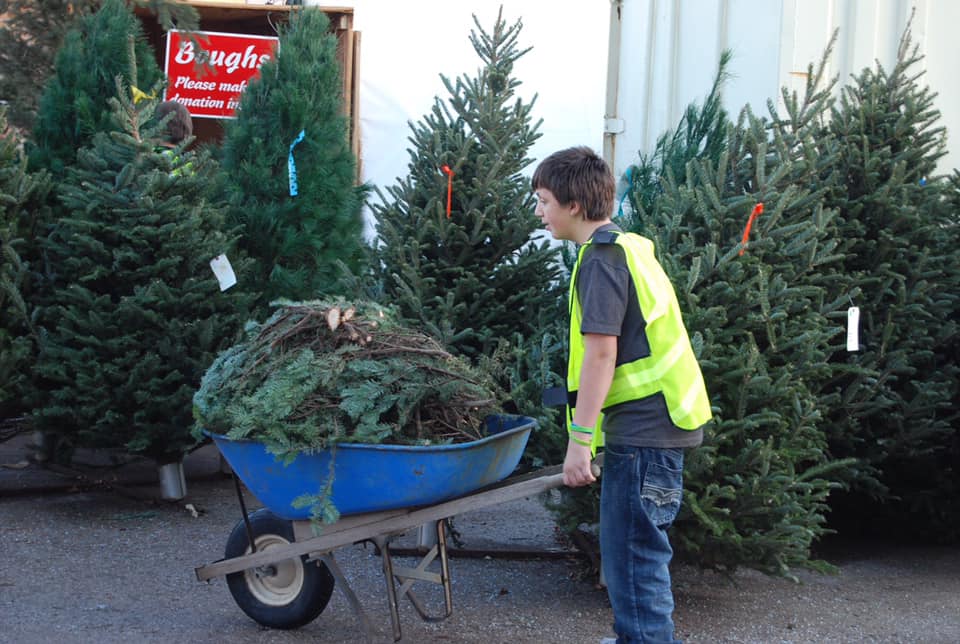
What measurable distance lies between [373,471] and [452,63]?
5.74m

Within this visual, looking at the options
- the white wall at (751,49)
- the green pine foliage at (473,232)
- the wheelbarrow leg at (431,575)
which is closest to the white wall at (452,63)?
the white wall at (751,49)

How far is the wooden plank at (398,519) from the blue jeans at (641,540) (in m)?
0.22

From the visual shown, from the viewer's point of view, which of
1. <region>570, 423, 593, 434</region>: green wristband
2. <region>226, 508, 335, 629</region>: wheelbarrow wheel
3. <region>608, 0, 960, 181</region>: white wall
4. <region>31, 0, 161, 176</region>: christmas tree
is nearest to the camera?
<region>570, 423, 593, 434</region>: green wristband

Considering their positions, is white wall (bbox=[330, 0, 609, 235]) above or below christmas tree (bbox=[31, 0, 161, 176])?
above

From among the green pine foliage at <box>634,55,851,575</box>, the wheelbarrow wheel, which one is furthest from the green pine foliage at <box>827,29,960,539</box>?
the wheelbarrow wheel

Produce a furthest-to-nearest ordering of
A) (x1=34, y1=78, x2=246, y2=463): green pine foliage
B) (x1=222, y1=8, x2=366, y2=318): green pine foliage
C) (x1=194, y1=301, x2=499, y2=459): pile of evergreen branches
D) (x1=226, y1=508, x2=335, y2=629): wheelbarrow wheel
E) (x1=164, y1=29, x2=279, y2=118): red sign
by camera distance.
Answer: (x1=164, y1=29, x2=279, y2=118): red sign → (x1=222, y1=8, x2=366, y2=318): green pine foliage → (x1=34, y1=78, x2=246, y2=463): green pine foliage → (x1=226, y1=508, x2=335, y2=629): wheelbarrow wheel → (x1=194, y1=301, x2=499, y2=459): pile of evergreen branches

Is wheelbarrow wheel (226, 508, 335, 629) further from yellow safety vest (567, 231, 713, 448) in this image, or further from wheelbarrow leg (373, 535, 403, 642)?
yellow safety vest (567, 231, 713, 448)

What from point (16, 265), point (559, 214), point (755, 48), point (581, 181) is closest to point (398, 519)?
point (559, 214)

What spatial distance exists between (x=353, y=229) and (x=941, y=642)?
418 cm

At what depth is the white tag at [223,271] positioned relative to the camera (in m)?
5.55

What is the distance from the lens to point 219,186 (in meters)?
6.03

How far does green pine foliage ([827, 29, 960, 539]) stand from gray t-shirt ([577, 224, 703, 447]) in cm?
194

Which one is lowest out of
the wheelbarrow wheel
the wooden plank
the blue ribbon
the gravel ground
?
the gravel ground

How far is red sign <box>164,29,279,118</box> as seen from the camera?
859 cm
